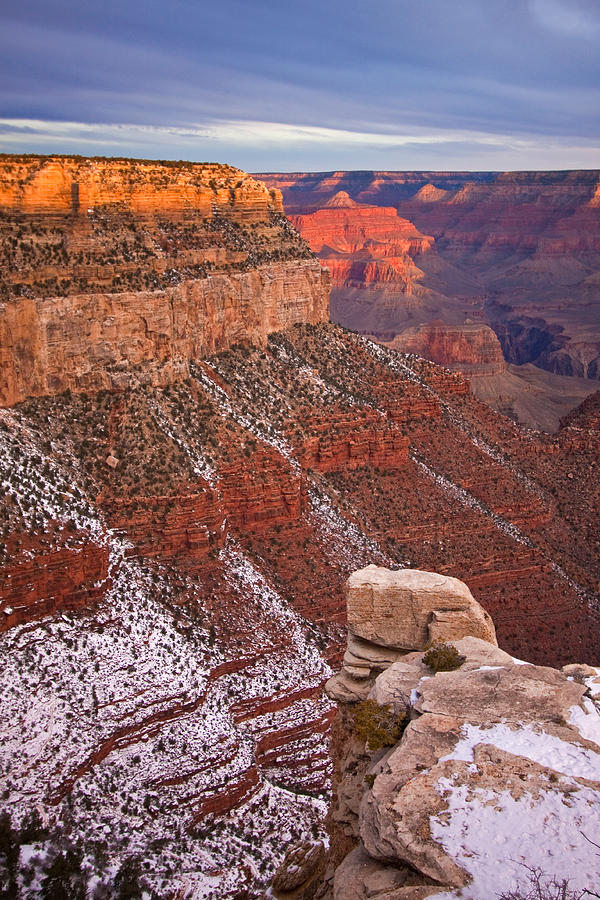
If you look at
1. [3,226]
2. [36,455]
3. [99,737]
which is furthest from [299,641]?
[3,226]

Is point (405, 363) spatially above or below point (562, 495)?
above

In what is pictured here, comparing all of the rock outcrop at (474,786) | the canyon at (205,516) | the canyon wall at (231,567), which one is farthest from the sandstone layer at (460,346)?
the rock outcrop at (474,786)

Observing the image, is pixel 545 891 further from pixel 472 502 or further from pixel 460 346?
pixel 460 346

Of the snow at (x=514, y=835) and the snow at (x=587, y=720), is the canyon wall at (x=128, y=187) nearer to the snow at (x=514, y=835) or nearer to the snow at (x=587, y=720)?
the snow at (x=587, y=720)

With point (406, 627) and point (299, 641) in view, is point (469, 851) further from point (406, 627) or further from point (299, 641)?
point (299, 641)

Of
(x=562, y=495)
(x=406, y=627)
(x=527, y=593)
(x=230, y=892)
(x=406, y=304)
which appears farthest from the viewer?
(x=406, y=304)

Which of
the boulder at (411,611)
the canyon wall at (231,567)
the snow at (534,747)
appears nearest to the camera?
the snow at (534,747)

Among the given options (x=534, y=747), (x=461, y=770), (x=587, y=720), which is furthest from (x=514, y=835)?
(x=587, y=720)
